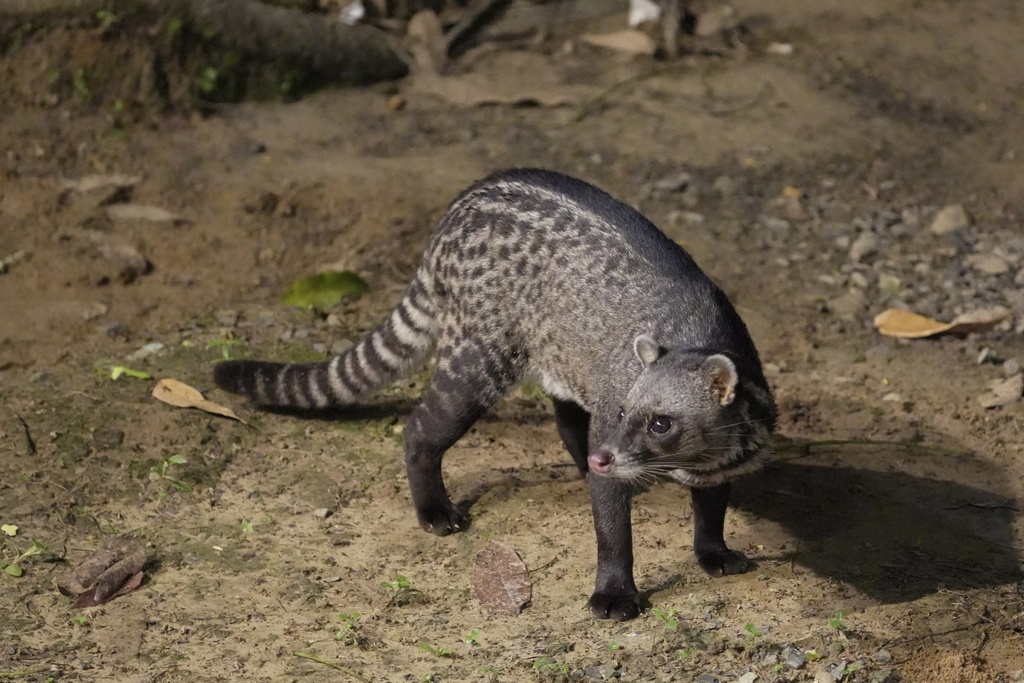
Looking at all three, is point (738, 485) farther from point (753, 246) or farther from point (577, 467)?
point (753, 246)

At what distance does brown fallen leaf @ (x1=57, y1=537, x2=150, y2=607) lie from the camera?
18.5ft

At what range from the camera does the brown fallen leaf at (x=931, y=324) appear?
312 inches

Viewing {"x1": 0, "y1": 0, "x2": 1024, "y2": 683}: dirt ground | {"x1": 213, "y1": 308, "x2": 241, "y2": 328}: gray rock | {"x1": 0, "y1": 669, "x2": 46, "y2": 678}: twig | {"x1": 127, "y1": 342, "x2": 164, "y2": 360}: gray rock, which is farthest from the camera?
{"x1": 213, "y1": 308, "x2": 241, "y2": 328}: gray rock

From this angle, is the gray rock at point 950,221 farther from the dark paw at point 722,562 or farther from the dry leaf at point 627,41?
the dark paw at point 722,562

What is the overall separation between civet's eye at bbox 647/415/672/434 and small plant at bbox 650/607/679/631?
85 centimetres

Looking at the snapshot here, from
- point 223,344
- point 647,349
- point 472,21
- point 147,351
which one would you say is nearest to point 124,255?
point 147,351

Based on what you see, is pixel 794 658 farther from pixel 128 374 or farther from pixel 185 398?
pixel 128 374

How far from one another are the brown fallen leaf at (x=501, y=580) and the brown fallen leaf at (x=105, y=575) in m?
1.53

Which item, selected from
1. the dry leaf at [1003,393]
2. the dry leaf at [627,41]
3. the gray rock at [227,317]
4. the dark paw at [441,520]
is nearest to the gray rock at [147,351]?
the gray rock at [227,317]

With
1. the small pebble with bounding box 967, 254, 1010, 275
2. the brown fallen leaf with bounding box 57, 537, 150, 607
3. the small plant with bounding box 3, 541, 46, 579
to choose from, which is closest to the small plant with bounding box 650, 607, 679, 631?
the brown fallen leaf with bounding box 57, 537, 150, 607

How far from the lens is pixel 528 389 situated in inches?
294

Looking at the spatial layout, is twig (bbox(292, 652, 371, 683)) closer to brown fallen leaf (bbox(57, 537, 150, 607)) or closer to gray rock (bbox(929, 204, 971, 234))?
brown fallen leaf (bbox(57, 537, 150, 607))

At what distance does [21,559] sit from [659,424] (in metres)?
2.96

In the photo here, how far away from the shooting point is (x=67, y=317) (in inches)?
317
